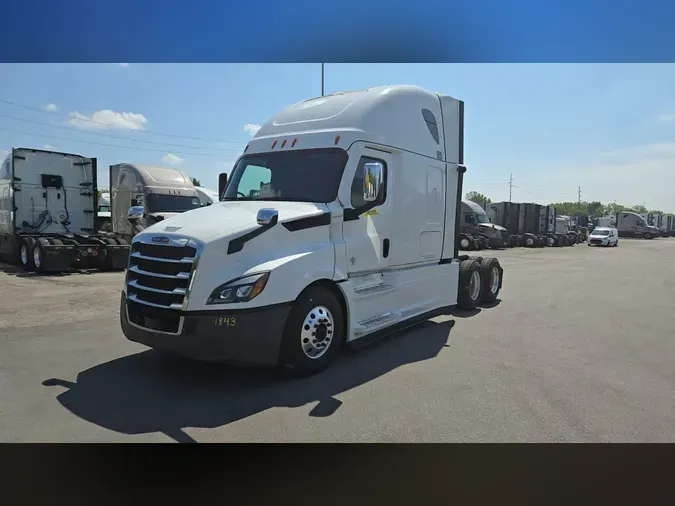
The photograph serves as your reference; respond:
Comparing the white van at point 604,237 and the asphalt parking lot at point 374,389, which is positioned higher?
the white van at point 604,237

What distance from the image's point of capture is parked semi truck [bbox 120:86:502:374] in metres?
5.22

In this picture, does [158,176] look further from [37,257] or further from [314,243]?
[314,243]

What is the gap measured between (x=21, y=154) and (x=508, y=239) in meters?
32.2

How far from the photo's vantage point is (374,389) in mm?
5453

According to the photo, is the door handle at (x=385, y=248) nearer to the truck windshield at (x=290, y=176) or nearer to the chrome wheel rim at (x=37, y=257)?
the truck windshield at (x=290, y=176)

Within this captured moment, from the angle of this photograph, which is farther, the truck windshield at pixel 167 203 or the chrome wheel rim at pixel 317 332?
the truck windshield at pixel 167 203

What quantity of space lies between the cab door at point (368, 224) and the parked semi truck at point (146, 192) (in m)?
11.1

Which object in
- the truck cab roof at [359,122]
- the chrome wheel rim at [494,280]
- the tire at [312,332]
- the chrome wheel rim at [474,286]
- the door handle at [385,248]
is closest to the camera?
the tire at [312,332]

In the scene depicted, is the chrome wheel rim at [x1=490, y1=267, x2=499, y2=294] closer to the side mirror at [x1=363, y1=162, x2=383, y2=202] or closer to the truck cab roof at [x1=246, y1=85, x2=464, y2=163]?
the truck cab roof at [x1=246, y1=85, x2=464, y2=163]

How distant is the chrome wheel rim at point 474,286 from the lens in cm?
1028

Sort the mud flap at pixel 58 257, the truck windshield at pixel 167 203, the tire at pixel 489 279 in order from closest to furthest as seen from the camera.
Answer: the tire at pixel 489 279 < the mud flap at pixel 58 257 < the truck windshield at pixel 167 203

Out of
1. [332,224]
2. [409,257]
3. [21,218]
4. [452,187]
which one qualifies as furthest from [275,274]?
[21,218]

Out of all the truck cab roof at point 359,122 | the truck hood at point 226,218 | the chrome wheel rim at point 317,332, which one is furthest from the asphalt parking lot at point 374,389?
the truck cab roof at point 359,122

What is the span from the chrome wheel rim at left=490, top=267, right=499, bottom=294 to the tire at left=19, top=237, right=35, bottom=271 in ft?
43.3
